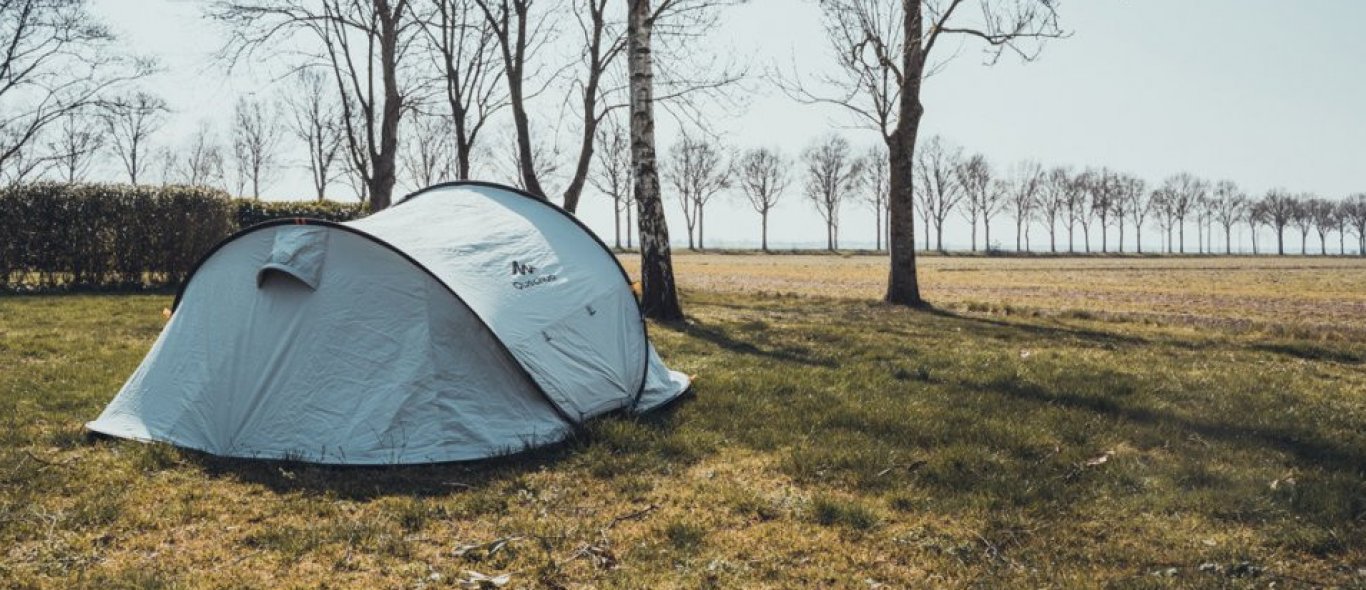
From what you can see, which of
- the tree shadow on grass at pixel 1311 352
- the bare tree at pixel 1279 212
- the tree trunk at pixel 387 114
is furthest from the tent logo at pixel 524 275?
the bare tree at pixel 1279 212

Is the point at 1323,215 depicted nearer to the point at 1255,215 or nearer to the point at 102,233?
the point at 1255,215

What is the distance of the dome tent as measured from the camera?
5.62 metres

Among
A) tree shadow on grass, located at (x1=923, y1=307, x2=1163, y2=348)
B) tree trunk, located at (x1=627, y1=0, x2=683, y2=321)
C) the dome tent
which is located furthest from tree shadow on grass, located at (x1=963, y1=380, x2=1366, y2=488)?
tree trunk, located at (x1=627, y1=0, x2=683, y2=321)

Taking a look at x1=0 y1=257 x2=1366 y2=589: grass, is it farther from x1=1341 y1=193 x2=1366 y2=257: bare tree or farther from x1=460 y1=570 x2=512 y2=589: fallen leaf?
x1=1341 y1=193 x2=1366 y2=257: bare tree

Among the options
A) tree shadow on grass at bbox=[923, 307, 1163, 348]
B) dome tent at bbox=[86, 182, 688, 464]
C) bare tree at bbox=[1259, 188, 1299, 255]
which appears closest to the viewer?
dome tent at bbox=[86, 182, 688, 464]

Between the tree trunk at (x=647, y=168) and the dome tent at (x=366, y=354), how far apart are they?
6442 millimetres

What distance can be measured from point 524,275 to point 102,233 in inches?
647

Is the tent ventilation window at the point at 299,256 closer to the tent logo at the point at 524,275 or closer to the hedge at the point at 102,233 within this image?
the tent logo at the point at 524,275

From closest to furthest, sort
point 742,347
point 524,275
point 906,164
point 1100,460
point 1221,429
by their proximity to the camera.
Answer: point 1100,460 → point 1221,429 → point 524,275 → point 742,347 → point 906,164

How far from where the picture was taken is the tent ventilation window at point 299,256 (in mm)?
5949

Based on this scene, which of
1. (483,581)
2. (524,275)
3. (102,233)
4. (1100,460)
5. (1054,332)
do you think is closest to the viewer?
(483,581)

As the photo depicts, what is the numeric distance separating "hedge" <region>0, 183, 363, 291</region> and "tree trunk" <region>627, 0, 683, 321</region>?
12199 millimetres

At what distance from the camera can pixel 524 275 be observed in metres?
6.61

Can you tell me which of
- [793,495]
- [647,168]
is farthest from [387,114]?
[793,495]
